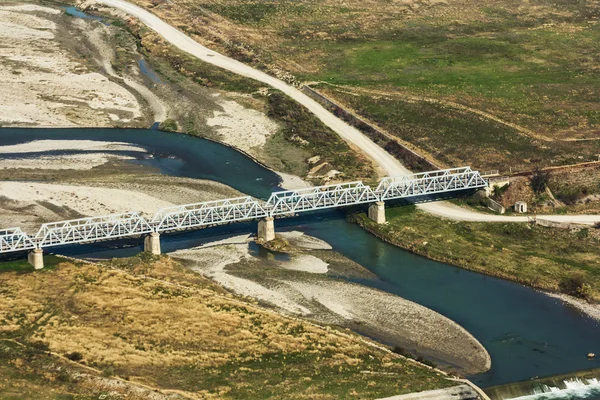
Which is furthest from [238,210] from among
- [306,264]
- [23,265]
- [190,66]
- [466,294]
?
[190,66]

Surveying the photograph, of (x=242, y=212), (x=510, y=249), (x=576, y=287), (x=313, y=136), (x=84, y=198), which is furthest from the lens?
(x=313, y=136)

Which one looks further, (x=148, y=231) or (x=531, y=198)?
(x=531, y=198)

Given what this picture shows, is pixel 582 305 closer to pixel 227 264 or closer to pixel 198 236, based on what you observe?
pixel 227 264

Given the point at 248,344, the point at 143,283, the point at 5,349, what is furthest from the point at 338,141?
the point at 5,349

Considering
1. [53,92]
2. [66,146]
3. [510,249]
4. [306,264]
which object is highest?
[53,92]

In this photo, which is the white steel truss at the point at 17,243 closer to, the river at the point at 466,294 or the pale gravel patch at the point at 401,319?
the river at the point at 466,294

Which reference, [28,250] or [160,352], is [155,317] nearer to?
[160,352]
